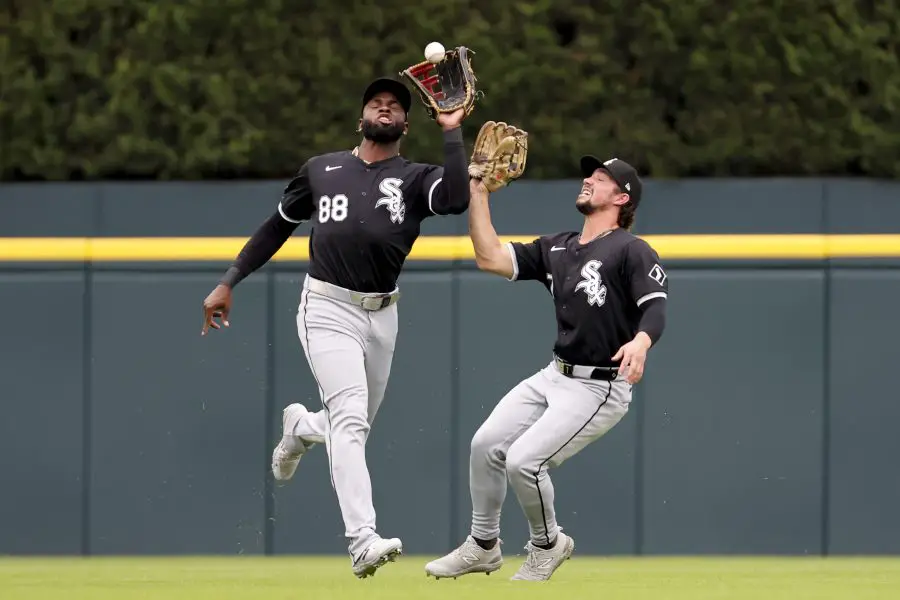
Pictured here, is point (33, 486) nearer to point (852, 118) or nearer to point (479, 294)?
point (479, 294)

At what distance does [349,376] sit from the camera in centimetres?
669

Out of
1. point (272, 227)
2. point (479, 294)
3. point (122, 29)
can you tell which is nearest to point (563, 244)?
point (272, 227)

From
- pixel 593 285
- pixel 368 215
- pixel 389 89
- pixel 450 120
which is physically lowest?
pixel 593 285

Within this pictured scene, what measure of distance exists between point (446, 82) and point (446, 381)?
98.7 inches

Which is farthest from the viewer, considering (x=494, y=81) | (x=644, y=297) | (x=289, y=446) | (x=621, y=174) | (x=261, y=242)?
(x=494, y=81)

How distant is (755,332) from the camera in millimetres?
8797

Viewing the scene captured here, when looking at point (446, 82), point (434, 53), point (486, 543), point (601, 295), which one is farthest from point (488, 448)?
point (434, 53)

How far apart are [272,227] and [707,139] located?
2.77 meters

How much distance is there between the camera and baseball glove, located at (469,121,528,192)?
22.7ft

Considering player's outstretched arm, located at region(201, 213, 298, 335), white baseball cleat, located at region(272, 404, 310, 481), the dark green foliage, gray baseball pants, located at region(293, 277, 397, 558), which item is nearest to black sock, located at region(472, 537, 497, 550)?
gray baseball pants, located at region(293, 277, 397, 558)

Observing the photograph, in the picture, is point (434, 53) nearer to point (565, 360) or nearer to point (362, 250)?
point (362, 250)

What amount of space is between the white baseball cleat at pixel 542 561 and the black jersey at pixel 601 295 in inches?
31.7

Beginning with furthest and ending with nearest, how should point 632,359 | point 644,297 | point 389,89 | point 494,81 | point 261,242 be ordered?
point 494,81, point 261,242, point 389,89, point 644,297, point 632,359

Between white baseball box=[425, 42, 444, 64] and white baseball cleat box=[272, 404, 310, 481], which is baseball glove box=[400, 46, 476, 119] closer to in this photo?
white baseball box=[425, 42, 444, 64]
